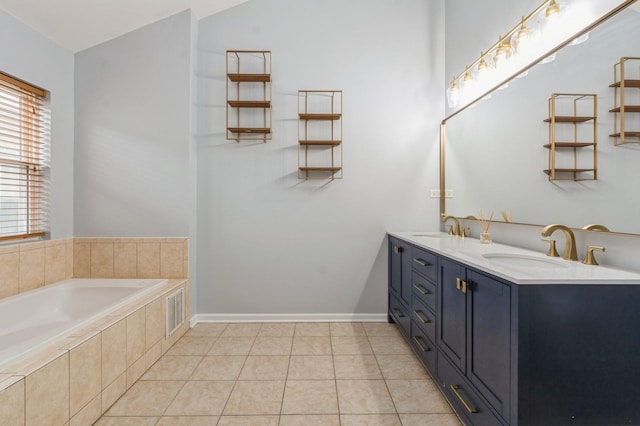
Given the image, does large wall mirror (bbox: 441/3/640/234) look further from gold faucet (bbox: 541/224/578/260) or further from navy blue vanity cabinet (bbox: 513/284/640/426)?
navy blue vanity cabinet (bbox: 513/284/640/426)

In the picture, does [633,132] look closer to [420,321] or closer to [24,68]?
[420,321]

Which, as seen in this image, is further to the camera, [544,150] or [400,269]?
[400,269]

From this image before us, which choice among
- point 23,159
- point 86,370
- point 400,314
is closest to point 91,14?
point 23,159

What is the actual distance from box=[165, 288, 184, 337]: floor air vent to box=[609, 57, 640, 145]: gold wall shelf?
290cm

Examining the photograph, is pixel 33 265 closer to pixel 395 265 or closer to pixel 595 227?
pixel 395 265

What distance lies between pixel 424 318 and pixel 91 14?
339 cm

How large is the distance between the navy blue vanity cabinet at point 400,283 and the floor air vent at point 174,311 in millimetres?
1868

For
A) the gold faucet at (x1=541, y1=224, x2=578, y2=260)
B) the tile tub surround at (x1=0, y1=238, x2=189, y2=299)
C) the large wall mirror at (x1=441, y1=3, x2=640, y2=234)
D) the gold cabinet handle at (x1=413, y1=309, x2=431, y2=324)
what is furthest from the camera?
the tile tub surround at (x1=0, y1=238, x2=189, y2=299)

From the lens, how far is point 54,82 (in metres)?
2.52

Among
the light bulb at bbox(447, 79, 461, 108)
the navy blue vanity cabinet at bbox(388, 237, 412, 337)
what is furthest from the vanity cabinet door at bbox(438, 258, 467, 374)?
the light bulb at bbox(447, 79, 461, 108)

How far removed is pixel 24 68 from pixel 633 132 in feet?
12.0

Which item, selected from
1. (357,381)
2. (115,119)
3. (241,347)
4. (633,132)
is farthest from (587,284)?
(115,119)

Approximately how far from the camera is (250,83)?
2943 mm

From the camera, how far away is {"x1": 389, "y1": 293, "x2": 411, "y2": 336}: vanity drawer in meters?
2.42
